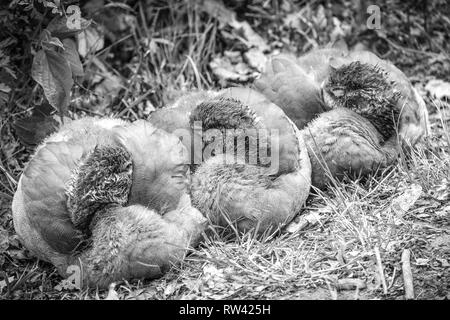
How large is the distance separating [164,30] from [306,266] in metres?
3.05

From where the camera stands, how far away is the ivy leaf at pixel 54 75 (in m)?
3.82

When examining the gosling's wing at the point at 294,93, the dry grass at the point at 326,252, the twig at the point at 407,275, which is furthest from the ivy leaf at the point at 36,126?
the twig at the point at 407,275

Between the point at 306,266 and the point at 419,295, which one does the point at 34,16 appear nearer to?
the point at 306,266

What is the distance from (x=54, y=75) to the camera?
385 cm

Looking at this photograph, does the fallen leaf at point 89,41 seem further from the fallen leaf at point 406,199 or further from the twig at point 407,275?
Answer: the twig at point 407,275

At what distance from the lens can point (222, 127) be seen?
372 centimetres

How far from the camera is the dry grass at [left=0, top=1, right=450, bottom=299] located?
10.3 ft

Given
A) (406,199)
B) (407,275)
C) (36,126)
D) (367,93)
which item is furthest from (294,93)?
(36,126)

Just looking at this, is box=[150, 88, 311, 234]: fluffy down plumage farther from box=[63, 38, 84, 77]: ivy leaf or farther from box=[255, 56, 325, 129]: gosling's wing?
box=[63, 38, 84, 77]: ivy leaf

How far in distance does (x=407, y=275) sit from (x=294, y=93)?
5.21 feet

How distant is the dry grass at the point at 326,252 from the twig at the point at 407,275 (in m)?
0.04

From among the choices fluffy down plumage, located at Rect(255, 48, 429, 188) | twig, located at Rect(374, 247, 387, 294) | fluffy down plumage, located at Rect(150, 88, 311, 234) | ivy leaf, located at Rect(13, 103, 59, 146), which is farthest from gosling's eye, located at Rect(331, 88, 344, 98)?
ivy leaf, located at Rect(13, 103, 59, 146)

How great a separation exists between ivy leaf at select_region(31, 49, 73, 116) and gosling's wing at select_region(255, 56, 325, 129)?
1302 millimetres
